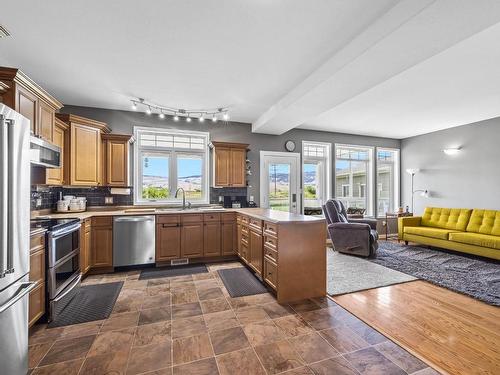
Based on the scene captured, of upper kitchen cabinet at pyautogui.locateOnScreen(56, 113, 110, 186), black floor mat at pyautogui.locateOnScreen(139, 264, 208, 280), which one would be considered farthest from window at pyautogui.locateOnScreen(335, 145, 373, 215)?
upper kitchen cabinet at pyautogui.locateOnScreen(56, 113, 110, 186)

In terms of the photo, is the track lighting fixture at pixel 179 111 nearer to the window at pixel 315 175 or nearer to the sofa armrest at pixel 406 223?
the window at pixel 315 175

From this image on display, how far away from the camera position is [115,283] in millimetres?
3207

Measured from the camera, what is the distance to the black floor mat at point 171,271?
138 inches

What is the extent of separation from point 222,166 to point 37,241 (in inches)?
115

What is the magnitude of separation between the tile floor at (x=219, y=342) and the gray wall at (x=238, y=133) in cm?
289

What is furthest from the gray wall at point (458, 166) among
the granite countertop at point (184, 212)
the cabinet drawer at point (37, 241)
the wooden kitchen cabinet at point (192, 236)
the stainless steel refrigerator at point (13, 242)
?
the cabinet drawer at point (37, 241)

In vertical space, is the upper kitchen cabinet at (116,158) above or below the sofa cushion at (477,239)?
above

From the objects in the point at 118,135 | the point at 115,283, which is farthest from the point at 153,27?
the point at 115,283

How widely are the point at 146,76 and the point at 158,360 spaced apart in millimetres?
3039

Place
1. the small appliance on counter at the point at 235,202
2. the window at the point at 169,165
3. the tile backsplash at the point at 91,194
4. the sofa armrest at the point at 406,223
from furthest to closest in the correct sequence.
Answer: the sofa armrest at the point at 406,223, the small appliance on counter at the point at 235,202, the window at the point at 169,165, the tile backsplash at the point at 91,194

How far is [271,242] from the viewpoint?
2793 millimetres

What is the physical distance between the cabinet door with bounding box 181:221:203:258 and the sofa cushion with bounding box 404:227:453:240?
4.43 metres

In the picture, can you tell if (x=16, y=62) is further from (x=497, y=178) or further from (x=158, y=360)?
(x=497, y=178)

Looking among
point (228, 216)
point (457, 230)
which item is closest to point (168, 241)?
point (228, 216)
